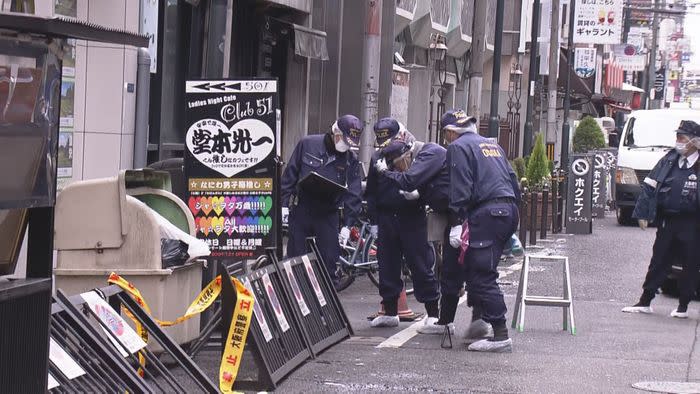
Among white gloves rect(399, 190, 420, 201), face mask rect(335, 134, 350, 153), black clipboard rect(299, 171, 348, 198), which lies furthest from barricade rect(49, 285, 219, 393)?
face mask rect(335, 134, 350, 153)

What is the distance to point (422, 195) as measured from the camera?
1134 centimetres

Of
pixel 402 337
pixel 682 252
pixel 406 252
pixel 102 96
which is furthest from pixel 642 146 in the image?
pixel 402 337

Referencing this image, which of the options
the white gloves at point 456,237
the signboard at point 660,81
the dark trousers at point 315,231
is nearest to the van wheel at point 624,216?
the dark trousers at point 315,231

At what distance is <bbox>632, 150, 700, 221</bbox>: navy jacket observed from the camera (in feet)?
45.0

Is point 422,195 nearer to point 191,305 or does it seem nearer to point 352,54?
point 191,305

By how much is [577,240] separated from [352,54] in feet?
18.7

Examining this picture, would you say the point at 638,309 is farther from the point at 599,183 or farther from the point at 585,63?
the point at 585,63

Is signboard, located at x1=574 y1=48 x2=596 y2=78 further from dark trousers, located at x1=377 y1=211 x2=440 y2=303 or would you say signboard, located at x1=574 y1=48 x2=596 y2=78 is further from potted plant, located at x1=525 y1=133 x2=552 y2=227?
dark trousers, located at x1=377 y1=211 x2=440 y2=303

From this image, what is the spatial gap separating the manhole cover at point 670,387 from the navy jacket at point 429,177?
276 centimetres

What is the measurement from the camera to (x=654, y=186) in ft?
45.1

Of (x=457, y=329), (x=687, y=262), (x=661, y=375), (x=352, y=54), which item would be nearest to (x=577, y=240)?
(x=352, y=54)

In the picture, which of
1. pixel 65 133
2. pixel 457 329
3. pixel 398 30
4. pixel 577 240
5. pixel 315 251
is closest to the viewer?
pixel 315 251

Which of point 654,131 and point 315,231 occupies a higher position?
point 654,131

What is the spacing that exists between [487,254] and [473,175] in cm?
67
